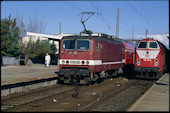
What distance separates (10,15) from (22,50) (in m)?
5.03

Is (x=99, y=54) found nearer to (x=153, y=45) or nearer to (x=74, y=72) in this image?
(x=74, y=72)

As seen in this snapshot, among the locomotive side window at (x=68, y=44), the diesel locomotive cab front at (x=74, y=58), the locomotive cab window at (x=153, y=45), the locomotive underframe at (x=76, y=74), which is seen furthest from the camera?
the locomotive cab window at (x=153, y=45)

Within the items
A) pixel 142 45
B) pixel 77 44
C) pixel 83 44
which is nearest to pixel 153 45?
pixel 142 45

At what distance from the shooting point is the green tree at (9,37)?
30.8 m

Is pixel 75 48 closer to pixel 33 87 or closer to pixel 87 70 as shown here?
pixel 87 70

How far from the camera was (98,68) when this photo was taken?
54.6 ft

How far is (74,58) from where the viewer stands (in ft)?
52.1

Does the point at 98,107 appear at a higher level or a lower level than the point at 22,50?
lower

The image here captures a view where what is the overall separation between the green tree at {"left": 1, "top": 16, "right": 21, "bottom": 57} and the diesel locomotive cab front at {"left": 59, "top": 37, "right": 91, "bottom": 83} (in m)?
16.6

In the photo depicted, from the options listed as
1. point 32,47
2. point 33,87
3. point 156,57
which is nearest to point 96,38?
point 33,87

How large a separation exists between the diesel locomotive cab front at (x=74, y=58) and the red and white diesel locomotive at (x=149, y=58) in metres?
6.54

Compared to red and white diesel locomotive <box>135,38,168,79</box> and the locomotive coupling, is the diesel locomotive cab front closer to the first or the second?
the locomotive coupling

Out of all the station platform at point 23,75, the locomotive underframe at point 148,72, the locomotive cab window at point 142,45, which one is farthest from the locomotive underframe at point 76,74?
the locomotive cab window at point 142,45

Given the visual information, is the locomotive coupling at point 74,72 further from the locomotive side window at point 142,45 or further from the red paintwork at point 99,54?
the locomotive side window at point 142,45
